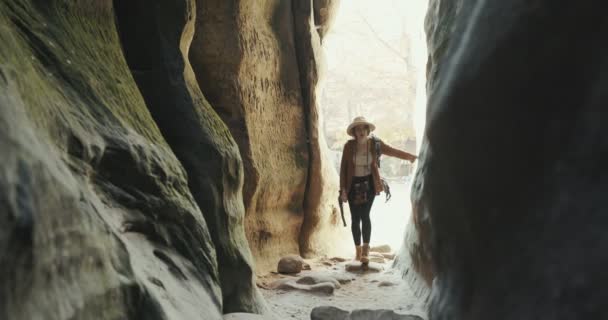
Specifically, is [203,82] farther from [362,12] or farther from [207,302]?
[362,12]

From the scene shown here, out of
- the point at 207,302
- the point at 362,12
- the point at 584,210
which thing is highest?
the point at 362,12

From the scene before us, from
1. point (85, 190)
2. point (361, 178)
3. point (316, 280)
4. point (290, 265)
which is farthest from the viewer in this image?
point (361, 178)

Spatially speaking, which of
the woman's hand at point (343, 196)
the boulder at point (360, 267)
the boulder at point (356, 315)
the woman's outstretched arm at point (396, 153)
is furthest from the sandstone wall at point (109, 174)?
the woman's outstretched arm at point (396, 153)

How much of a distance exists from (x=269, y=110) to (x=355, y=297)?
350 cm

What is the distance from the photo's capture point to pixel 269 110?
7887mm

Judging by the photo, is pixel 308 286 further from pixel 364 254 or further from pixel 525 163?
pixel 525 163

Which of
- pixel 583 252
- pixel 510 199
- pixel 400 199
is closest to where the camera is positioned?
pixel 583 252

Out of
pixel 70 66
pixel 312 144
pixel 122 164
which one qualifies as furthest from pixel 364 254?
pixel 70 66

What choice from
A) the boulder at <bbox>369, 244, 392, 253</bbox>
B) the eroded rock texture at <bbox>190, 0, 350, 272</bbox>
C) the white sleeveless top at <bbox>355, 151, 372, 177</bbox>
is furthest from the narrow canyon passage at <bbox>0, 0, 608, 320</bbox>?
the boulder at <bbox>369, 244, 392, 253</bbox>

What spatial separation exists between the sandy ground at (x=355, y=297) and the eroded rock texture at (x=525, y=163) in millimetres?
1094

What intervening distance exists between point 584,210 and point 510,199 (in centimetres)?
64

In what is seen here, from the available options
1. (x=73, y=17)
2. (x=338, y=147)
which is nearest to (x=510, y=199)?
(x=73, y=17)

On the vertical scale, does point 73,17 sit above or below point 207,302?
above

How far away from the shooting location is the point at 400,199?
2259cm
